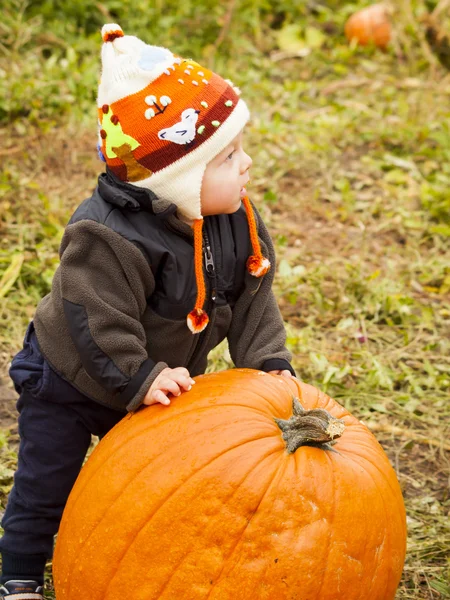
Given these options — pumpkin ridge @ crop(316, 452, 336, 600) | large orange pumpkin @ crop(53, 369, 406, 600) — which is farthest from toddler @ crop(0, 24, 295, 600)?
pumpkin ridge @ crop(316, 452, 336, 600)

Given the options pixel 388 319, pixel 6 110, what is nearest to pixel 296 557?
pixel 388 319

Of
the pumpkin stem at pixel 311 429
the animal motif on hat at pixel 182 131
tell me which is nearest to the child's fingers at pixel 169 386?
the pumpkin stem at pixel 311 429

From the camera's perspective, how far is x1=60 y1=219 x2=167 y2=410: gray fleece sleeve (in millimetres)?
2133

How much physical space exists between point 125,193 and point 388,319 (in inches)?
89.0

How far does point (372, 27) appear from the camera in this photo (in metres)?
7.74

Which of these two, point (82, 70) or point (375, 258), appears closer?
point (375, 258)

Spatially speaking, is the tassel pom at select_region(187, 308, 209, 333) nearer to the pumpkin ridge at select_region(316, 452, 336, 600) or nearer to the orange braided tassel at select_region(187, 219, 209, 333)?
the orange braided tassel at select_region(187, 219, 209, 333)

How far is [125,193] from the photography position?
7.22 feet

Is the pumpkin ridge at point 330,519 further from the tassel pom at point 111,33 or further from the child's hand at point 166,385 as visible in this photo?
the tassel pom at point 111,33

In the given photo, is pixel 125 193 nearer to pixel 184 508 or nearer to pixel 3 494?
pixel 184 508

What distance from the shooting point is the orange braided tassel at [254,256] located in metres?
2.42

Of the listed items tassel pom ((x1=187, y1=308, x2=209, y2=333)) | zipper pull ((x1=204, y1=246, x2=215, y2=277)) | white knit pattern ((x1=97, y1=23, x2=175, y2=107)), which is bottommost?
tassel pom ((x1=187, y1=308, x2=209, y2=333))

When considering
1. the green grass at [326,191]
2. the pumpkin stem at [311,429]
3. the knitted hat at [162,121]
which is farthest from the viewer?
the green grass at [326,191]

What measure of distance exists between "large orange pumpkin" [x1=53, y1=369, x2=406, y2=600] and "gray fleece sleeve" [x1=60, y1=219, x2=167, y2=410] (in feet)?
0.44
